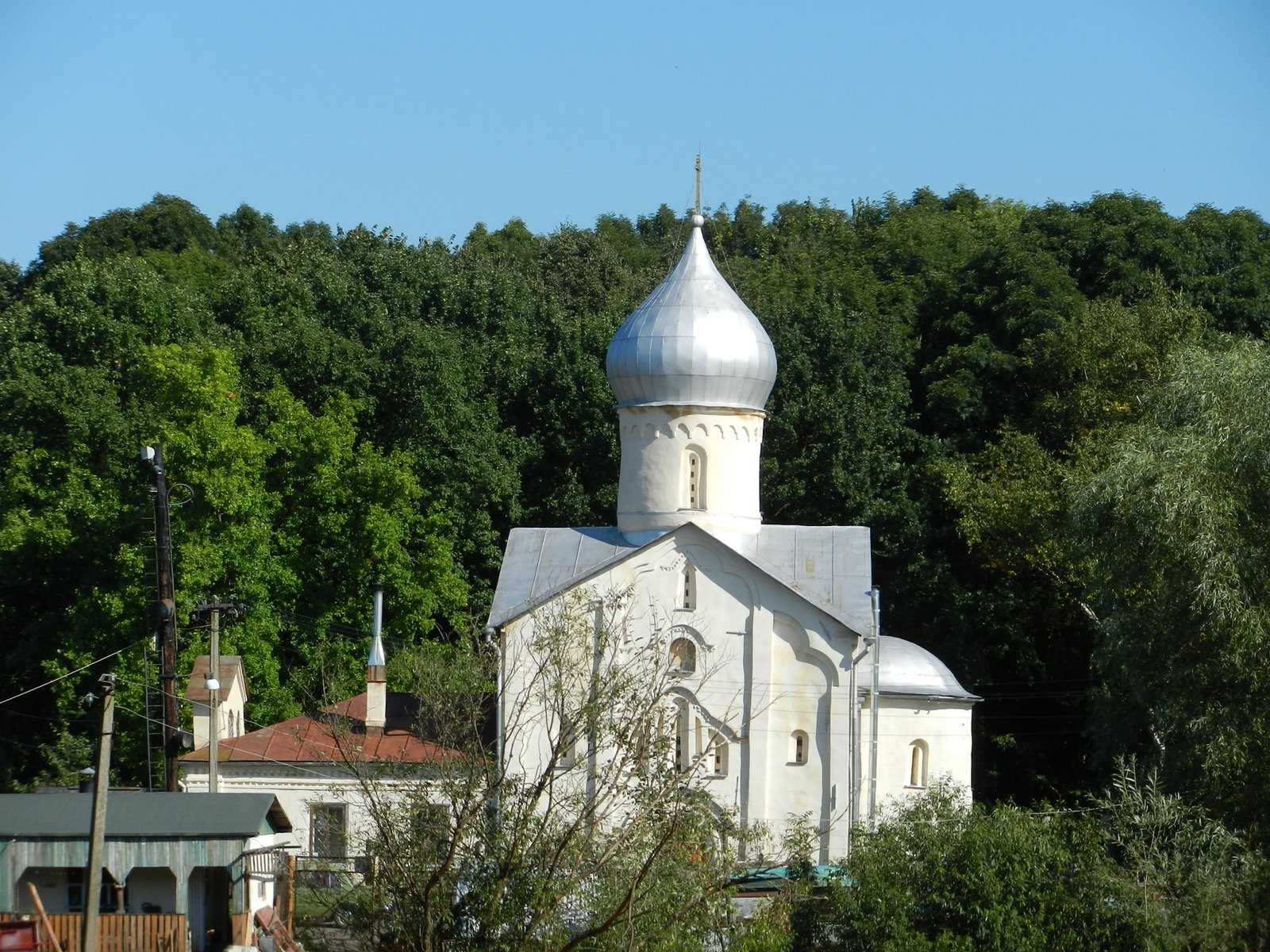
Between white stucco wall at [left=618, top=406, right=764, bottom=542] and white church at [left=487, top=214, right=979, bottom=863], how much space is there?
3cm

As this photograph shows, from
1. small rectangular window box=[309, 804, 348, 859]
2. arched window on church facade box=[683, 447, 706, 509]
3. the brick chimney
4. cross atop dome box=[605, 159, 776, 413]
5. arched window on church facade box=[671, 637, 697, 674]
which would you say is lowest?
small rectangular window box=[309, 804, 348, 859]

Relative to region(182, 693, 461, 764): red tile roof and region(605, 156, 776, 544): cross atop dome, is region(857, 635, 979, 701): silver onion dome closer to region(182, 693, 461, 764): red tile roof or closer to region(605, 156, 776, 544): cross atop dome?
region(605, 156, 776, 544): cross atop dome

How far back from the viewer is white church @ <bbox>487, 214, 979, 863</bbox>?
99.2 ft

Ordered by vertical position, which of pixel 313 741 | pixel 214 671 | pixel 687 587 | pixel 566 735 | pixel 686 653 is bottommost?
pixel 313 741

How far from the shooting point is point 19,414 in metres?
39.8

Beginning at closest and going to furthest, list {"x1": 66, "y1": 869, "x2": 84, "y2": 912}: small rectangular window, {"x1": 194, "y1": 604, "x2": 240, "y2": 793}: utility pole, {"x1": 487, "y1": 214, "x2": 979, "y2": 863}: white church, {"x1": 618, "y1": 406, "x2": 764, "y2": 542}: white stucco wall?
{"x1": 66, "y1": 869, "x2": 84, "y2": 912}: small rectangular window → {"x1": 194, "y1": 604, "x2": 240, "y2": 793}: utility pole → {"x1": 487, "y1": 214, "x2": 979, "y2": 863}: white church → {"x1": 618, "y1": 406, "x2": 764, "y2": 542}: white stucco wall

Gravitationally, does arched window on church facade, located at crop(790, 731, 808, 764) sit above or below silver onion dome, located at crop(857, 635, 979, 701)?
below

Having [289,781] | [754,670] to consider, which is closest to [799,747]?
[754,670]

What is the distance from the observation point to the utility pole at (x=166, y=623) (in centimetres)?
2653

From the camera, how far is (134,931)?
21.9 metres

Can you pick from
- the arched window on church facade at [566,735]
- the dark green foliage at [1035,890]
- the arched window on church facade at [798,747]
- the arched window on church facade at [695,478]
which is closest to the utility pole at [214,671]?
the arched window on church facade at [695,478]

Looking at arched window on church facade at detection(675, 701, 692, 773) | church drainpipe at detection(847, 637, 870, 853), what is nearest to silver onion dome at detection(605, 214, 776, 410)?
church drainpipe at detection(847, 637, 870, 853)

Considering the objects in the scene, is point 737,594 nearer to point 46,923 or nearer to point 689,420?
point 689,420

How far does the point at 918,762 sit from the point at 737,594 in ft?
14.0
